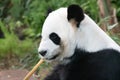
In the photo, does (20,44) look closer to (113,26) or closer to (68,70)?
(113,26)

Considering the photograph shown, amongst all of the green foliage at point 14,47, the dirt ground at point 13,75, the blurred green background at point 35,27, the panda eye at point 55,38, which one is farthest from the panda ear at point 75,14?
the green foliage at point 14,47

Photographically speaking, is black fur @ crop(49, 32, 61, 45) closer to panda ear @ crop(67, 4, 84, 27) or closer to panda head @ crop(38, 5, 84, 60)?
panda head @ crop(38, 5, 84, 60)

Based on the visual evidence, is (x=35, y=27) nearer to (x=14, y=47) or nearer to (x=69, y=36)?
(x=14, y=47)

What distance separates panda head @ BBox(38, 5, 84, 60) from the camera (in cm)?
359

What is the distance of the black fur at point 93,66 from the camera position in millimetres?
3613

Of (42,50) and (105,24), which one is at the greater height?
(42,50)

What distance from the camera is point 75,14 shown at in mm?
3605

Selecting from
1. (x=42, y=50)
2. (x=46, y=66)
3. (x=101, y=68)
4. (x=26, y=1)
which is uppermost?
(x=42, y=50)

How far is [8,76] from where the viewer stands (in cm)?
577

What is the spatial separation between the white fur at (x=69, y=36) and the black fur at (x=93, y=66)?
0.05m

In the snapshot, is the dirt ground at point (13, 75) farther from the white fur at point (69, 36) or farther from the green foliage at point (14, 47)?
the white fur at point (69, 36)

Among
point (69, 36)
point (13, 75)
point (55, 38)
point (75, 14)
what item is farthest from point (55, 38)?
point (13, 75)

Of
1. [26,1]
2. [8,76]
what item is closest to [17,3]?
[26,1]

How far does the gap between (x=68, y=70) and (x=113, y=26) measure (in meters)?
2.73
